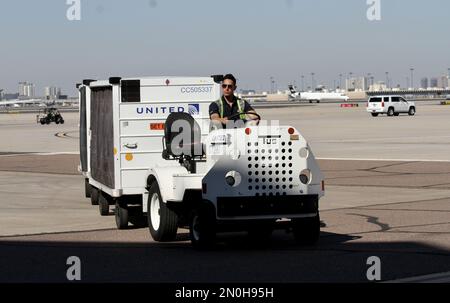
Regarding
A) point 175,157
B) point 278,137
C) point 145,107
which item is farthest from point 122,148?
point 278,137

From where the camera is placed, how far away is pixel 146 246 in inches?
539

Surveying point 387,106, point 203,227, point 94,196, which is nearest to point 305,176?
point 203,227

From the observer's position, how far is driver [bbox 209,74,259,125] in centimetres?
1321

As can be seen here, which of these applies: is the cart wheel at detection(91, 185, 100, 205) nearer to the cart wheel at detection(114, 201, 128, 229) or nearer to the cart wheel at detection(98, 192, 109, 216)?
the cart wheel at detection(98, 192, 109, 216)

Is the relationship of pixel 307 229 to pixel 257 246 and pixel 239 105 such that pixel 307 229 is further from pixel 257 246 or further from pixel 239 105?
pixel 239 105

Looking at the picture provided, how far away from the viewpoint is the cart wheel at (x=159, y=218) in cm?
1372

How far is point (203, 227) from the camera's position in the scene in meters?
12.7

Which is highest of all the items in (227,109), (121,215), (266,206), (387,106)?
(227,109)

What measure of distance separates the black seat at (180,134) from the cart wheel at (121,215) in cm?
237

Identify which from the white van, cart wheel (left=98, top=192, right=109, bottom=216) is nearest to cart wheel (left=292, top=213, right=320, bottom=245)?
cart wheel (left=98, top=192, right=109, bottom=216)

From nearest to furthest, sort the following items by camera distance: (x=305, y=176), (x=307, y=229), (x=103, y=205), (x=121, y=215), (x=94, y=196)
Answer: (x=305, y=176) < (x=307, y=229) < (x=121, y=215) < (x=103, y=205) < (x=94, y=196)

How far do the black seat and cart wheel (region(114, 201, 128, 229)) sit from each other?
2371 mm

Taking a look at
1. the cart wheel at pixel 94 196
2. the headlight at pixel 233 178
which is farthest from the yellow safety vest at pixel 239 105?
the cart wheel at pixel 94 196

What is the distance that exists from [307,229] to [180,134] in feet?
7.72
